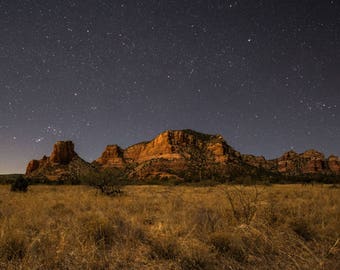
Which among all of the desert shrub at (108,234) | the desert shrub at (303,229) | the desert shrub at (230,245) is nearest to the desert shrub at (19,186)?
the desert shrub at (108,234)

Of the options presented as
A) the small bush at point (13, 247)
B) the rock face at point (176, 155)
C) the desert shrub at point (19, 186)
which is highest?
the rock face at point (176, 155)

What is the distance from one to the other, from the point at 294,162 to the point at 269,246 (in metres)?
156

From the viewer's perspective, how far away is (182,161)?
97562 millimetres

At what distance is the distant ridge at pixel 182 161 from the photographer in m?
82.9

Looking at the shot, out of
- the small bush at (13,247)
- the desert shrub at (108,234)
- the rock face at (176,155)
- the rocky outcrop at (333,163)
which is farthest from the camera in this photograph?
the rocky outcrop at (333,163)

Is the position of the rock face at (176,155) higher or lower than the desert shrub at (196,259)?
higher

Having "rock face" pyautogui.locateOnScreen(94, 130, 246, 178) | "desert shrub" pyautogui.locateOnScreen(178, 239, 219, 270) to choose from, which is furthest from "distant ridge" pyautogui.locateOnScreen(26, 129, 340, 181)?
"desert shrub" pyautogui.locateOnScreen(178, 239, 219, 270)

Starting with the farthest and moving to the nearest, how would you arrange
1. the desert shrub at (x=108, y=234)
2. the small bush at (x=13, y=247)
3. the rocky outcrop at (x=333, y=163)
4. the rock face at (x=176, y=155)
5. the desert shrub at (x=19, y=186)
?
the rocky outcrop at (x=333, y=163), the rock face at (x=176, y=155), the desert shrub at (x=19, y=186), the desert shrub at (x=108, y=234), the small bush at (x=13, y=247)

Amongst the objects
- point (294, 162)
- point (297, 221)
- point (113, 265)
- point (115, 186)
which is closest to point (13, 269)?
point (113, 265)

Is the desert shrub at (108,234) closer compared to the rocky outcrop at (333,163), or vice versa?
the desert shrub at (108,234)

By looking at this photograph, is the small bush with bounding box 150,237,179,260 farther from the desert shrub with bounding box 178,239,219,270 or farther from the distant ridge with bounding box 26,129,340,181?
the distant ridge with bounding box 26,129,340,181

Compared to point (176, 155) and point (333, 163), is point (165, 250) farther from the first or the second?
point (333, 163)

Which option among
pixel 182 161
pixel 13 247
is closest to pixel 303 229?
pixel 13 247

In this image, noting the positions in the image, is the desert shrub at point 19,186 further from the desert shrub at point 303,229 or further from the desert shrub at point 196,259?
the desert shrub at point 303,229
